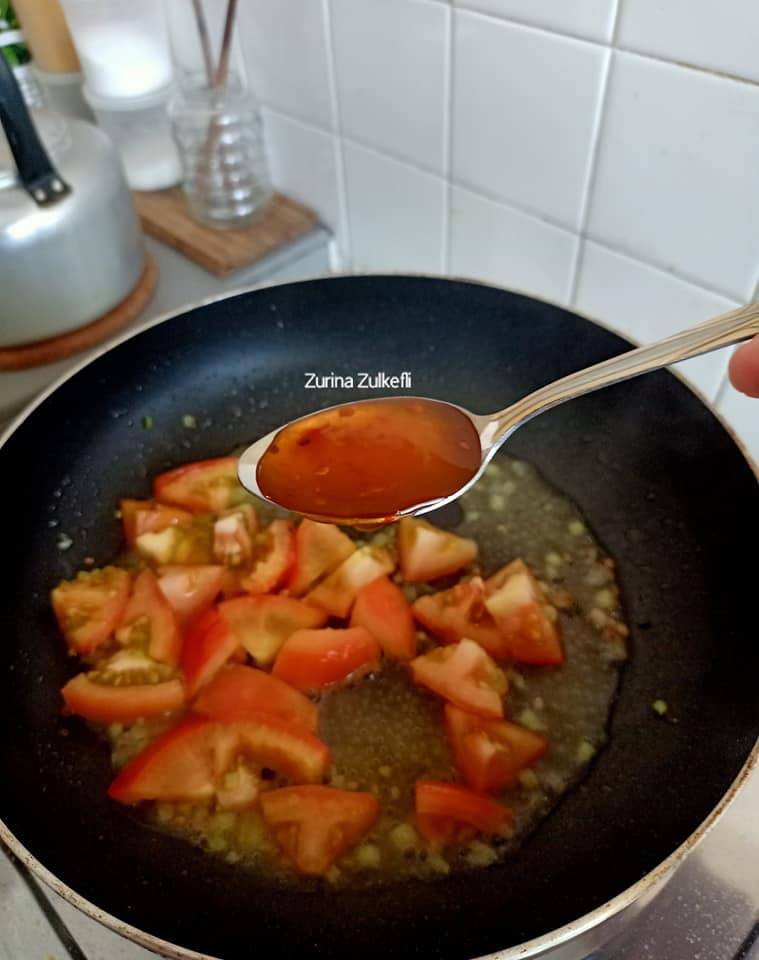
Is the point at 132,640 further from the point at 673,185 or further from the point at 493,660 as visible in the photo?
the point at 673,185

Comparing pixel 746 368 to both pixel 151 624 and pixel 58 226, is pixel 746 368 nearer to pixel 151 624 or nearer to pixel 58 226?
pixel 151 624

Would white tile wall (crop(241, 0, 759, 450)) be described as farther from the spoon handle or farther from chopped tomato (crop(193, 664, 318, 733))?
chopped tomato (crop(193, 664, 318, 733))

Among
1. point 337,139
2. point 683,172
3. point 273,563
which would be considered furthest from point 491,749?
point 337,139

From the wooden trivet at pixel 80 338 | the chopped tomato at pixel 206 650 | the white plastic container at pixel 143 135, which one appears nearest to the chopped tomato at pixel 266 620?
the chopped tomato at pixel 206 650

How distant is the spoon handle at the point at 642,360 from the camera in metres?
0.57

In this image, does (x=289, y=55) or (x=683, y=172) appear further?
(x=289, y=55)

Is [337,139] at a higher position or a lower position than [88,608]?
higher

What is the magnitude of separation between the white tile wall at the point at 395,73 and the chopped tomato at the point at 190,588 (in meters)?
0.51

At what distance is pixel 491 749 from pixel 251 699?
20 centimetres

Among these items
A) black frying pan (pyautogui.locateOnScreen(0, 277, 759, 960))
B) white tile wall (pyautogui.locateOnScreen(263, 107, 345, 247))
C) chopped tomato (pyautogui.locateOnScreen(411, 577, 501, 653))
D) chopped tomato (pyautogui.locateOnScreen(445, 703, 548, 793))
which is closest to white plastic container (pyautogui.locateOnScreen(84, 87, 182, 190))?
white tile wall (pyautogui.locateOnScreen(263, 107, 345, 247))

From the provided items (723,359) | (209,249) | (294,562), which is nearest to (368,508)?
(294,562)

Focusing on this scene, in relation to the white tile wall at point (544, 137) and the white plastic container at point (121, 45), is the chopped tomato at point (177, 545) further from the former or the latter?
the white plastic container at point (121, 45)

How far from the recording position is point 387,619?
2.41 feet

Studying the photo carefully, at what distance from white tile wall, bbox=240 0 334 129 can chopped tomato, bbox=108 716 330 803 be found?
72 cm
